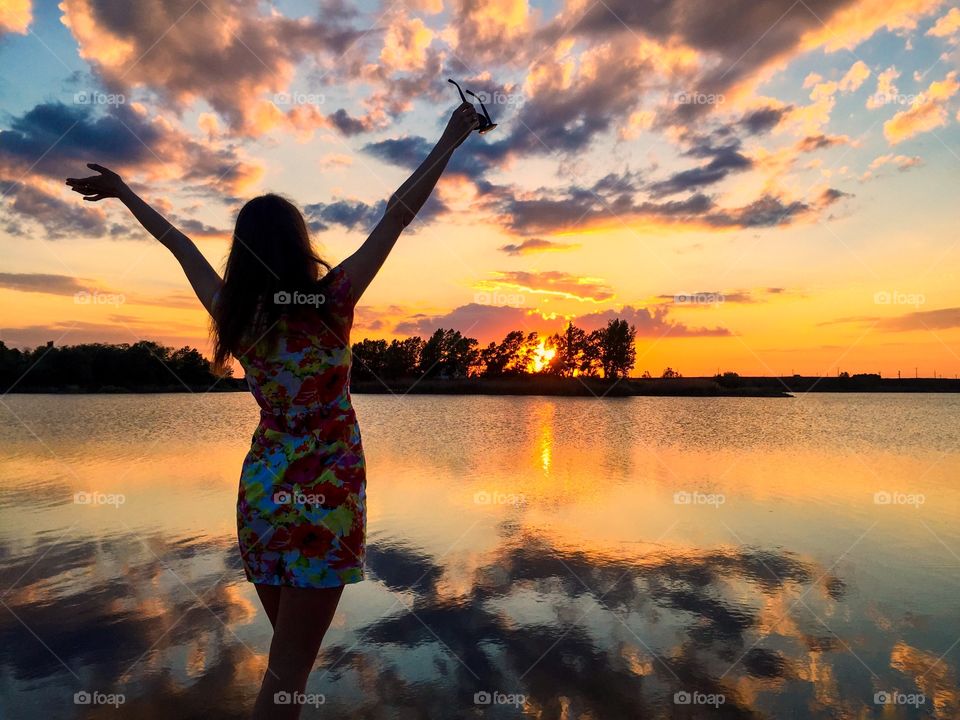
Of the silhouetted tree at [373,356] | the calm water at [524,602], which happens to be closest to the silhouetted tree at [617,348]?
the silhouetted tree at [373,356]

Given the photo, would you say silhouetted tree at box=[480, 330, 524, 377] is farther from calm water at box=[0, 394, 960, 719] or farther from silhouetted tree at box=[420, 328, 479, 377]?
calm water at box=[0, 394, 960, 719]

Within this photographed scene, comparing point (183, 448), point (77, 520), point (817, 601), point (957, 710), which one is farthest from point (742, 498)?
point (183, 448)

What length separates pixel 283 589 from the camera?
232 cm

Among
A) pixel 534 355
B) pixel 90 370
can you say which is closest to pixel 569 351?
pixel 534 355

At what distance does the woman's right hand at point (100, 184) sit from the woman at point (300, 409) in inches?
34.2

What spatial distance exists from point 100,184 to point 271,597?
1.93 metres

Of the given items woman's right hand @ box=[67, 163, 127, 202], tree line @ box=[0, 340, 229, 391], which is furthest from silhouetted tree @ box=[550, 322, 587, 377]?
woman's right hand @ box=[67, 163, 127, 202]

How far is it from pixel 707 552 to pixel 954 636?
2999 millimetres

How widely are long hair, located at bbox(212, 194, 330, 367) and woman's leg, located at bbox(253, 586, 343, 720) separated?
0.92 metres

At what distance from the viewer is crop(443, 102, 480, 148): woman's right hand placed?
2.51m

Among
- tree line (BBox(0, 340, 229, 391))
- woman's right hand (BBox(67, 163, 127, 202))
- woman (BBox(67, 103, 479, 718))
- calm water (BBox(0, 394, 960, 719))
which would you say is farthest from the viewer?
tree line (BBox(0, 340, 229, 391))

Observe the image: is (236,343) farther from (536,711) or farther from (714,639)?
(714,639)

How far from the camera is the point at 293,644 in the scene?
2244mm

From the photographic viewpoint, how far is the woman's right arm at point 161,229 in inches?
103
